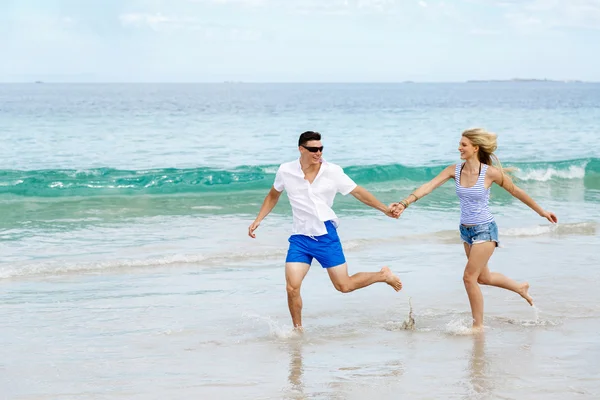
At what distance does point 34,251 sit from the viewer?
1218cm

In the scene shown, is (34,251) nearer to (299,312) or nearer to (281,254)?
(281,254)

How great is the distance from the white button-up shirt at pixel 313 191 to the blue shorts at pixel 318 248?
0.06m

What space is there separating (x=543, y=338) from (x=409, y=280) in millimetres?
2698

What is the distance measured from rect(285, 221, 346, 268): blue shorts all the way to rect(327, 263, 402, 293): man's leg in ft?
0.27

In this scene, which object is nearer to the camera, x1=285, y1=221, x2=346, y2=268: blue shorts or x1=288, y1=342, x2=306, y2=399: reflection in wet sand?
x1=288, y1=342, x2=306, y2=399: reflection in wet sand

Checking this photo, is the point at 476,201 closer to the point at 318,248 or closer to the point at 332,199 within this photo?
the point at 332,199

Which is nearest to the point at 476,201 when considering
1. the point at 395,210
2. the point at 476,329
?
the point at 395,210

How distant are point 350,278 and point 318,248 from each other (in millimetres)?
438

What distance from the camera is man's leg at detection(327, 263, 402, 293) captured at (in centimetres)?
729

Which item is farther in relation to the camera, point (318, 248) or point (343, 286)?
point (343, 286)

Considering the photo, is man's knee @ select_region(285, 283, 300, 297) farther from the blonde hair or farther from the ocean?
the blonde hair

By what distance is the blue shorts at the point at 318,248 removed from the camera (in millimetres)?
7160

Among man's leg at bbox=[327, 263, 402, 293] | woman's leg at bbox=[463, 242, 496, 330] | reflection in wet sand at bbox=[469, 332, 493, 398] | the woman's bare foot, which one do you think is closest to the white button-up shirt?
man's leg at bbox=[327, 263, 402, 293]

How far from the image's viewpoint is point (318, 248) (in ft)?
23.5
